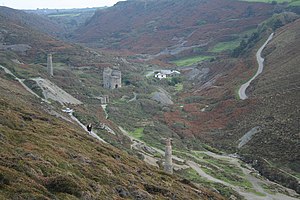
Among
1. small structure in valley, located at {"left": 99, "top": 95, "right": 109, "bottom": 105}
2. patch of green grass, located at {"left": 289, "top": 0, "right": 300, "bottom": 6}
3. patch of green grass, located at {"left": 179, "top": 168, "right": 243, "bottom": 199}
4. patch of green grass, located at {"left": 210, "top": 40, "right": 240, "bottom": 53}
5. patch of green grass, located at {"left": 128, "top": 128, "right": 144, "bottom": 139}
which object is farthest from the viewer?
patch of green grass, located at {"left": 289, "top": 0, "right": 300, "bottom": 6}

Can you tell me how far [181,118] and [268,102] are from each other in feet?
47.4

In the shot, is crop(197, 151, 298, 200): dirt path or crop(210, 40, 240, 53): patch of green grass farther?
crop(210, 40, 240, 53): patch of green grass

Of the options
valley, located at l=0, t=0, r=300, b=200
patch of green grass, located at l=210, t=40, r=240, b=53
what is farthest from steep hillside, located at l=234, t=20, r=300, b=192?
patch of green grass, located at l=210, t=40, r=240, b=53

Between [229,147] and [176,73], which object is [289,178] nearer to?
[229,147]

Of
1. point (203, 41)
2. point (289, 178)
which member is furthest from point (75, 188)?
point (203, 41)

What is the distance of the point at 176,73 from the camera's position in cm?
12888

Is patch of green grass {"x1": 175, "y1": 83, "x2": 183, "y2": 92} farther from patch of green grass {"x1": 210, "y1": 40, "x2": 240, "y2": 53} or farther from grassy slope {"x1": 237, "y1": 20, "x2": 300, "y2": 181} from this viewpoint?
patch of green grass {"x1": 210, "y1": 40, "x2": 240, "y2": 53}

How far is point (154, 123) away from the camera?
224 feet

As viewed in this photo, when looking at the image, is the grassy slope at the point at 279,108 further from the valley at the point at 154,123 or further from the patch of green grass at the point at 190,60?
the patch of green grass at the point at 190,60

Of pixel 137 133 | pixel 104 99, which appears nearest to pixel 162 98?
pixel 104 99

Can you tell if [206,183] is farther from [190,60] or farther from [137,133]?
[190,60]

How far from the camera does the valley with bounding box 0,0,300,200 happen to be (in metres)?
23.4

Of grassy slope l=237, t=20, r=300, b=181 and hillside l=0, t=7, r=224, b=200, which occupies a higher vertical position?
hillside l=0, t=7, r=224, b=200

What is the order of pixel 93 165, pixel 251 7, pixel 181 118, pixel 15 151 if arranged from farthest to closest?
pixel 251 7, pixel 181 118, pixel 93 165, pixel 15 151
